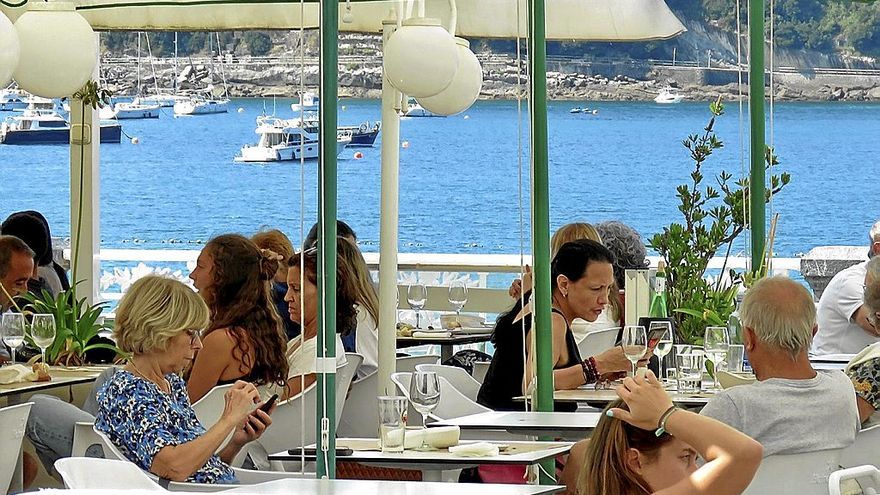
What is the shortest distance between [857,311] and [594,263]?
1928 millimetres

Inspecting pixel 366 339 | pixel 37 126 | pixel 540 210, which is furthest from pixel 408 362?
pixel 37 126

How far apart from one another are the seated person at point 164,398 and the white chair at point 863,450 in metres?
1.47

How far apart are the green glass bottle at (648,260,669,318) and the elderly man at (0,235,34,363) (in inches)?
92.9

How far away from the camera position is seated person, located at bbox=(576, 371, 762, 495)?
284 cm

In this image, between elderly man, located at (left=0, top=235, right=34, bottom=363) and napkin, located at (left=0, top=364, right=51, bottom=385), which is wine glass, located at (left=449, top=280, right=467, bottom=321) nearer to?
elderly man, located at (left=0, top=235, right=34, bottom=363)

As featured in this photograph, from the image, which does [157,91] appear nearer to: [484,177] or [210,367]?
[484,177]

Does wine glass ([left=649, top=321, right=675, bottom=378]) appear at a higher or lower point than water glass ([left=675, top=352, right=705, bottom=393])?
higher

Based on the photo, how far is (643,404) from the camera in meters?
2.86

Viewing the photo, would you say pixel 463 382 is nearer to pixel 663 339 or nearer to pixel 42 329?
pixel 663 339

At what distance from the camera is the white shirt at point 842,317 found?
6.79 metres

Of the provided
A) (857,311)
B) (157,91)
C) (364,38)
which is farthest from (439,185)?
(857,311)

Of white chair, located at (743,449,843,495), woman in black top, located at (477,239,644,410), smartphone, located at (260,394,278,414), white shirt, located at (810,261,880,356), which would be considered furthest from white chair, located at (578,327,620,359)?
white chair, located at (743,449,843,495)

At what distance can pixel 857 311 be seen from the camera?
6.76 meters

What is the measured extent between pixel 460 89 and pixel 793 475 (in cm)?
178
